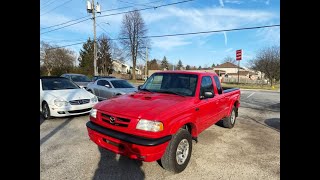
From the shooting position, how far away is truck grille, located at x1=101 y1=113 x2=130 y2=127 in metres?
3.52

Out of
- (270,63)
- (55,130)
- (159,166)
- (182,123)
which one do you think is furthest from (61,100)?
(270,63)

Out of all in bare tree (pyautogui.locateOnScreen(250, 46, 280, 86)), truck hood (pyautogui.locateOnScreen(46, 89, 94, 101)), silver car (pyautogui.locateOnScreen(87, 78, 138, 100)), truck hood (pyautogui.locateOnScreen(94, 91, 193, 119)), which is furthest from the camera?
bare tree (pyautogui.locateOnScreen(250, 46, 280, 86))

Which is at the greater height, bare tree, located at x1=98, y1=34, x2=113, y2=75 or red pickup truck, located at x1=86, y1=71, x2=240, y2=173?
bare tree, located at x1=98, y1=34, x2=113, y2=75

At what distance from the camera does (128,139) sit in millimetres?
3369

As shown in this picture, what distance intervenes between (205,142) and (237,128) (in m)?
2.10

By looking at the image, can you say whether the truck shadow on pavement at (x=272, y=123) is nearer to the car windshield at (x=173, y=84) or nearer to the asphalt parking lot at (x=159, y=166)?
the asphalt parking lot at (x=159, y=166)

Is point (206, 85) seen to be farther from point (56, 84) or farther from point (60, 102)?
point (56, 84)

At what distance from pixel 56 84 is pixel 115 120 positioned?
5.82m

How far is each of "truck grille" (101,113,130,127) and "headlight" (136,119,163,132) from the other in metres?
0.25

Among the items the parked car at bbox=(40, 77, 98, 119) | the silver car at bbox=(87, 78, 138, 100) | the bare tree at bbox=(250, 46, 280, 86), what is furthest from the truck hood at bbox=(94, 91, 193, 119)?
the bare tree at bbox=(250, 46, 280, 86)

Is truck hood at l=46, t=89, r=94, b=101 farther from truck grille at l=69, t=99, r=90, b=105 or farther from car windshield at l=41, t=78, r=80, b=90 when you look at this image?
car windshield at l=41, t=78, r=80, b=90

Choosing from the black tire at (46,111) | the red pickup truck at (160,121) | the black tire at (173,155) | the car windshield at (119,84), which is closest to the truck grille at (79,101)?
the black tire at (46,111)

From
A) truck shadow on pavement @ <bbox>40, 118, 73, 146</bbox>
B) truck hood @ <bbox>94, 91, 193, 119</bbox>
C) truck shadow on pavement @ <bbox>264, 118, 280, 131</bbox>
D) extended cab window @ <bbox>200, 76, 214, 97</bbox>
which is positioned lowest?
truck shadow on pavement @ <bbox>264, 118, 280, 131</bbox>
